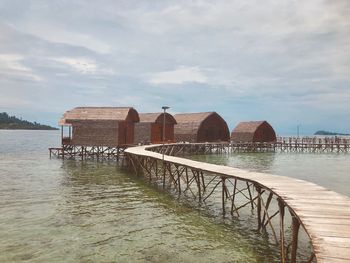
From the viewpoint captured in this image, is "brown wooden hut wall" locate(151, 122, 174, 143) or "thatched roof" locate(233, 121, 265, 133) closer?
"brown wooden hut wall" locate(151, 122, 174, 143)

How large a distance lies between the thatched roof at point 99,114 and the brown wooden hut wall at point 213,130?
468 inches

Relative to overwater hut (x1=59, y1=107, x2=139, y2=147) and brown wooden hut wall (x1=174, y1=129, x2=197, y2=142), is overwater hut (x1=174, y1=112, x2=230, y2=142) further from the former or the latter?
overwater hut (x1=59, y1=107, x2=139, y2=147)

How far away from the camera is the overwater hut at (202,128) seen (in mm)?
46250

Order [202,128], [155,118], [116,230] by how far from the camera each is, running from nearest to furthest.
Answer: [116,230] → [155,118] → [202,128]

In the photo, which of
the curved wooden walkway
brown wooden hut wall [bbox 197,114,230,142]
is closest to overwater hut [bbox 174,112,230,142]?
brown wooden hut wall [bbox 197,114,230,142]

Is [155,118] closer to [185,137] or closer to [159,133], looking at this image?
[159,133]

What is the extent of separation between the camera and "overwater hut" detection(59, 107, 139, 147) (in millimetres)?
35000

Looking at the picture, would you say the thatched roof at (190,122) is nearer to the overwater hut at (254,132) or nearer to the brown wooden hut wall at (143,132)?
the brown wooden hut wall at (143,132)

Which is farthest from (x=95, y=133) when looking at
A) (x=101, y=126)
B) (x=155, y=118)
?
(x=155, y=118)

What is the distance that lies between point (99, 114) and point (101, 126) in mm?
1508

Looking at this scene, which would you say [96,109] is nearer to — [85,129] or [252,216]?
[85,129]

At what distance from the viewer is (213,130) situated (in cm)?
4859

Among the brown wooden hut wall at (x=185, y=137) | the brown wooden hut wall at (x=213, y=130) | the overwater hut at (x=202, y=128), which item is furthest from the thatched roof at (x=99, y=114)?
the brown wooden hut wall at (x=213, y=130)

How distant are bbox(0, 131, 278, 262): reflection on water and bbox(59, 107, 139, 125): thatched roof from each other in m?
18.2
